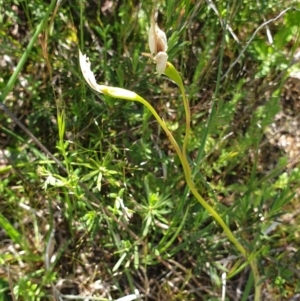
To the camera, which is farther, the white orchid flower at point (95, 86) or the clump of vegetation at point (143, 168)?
the clump of vegetation at point (143, 168)

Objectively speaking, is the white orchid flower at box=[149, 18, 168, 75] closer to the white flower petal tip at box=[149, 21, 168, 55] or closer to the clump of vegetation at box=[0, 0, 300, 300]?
the white flower petal tip at box=[149, 21, 168, 55]

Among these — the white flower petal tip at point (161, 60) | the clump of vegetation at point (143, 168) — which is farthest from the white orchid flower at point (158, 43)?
the clump of vegetation at point (143, 168)

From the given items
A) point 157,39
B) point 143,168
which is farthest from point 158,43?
point 143,168

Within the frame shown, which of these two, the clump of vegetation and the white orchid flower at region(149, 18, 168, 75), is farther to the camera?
the clump of vegetation

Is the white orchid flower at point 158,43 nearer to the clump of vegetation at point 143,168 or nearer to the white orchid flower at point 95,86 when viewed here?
the white orchid flower at point 95,86

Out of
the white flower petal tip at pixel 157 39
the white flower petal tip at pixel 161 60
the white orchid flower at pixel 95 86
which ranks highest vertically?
the white flower petal tip at pixel 157 39

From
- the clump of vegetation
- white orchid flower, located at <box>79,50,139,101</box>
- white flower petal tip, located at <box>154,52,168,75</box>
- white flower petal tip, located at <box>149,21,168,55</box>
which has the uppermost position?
white flower petal tip, located at <box>149,21,168,55</box>

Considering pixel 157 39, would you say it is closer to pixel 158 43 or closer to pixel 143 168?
pixel 158 43

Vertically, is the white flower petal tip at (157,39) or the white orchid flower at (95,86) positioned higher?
the white flower petal tip at (157,39)

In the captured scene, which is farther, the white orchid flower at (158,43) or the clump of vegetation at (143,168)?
the clump of vegetation at (143,168)

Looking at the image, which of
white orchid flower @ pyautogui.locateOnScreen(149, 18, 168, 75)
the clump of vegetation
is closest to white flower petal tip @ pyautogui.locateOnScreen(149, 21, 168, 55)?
white orchid flower @ pyautogui.locateOnScreen(149, 18, 168, 75)
